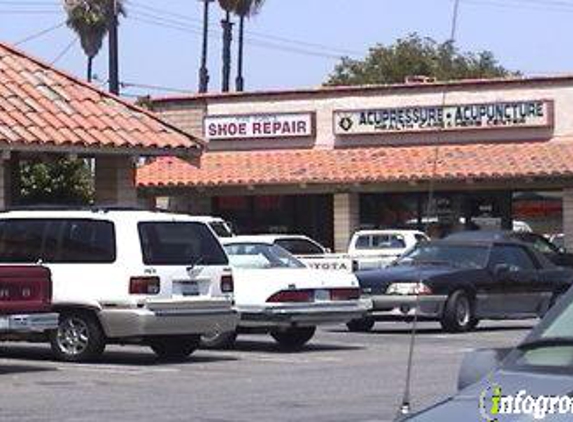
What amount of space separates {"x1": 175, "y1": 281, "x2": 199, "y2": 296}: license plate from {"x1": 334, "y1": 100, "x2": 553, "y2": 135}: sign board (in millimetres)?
22316

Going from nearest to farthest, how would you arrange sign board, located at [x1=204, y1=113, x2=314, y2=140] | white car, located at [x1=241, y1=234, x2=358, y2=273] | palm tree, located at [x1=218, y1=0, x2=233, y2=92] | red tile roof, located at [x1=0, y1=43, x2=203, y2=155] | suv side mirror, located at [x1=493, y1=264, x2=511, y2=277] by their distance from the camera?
red tile roof, located at [x1=0, y1=43, x2=203, y2=155]
suv side mirror, located at [x1=493, y1=264, x2=511, y2=277]
white car, located at [x1=241, y1=234, x2=358, y2=273]
sign board, located at [x1=204, y1=113, x2=314, y2=140]
palm tree, located at [x1=218, y1=0, x2=233, y2=92]

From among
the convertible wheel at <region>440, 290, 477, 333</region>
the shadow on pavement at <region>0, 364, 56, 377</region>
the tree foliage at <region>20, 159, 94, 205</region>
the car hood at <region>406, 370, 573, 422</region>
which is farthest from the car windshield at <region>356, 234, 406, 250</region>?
the car hood at <region>406, 370, 573, 422</region>

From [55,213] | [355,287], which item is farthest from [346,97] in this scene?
[55,213]

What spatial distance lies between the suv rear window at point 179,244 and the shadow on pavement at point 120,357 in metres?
1.30

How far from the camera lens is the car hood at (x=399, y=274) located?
22.2 meters

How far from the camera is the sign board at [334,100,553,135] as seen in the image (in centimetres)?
3919

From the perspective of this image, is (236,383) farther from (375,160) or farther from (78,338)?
(375,160)

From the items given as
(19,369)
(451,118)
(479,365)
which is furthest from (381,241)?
(479,365)

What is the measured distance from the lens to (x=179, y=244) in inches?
668

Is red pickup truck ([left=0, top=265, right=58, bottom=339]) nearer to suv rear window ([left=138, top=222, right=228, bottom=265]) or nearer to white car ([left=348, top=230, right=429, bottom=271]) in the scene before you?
suv rear window ([left=138, top=222, right=228, bottom=265])

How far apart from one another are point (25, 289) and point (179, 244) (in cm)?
217

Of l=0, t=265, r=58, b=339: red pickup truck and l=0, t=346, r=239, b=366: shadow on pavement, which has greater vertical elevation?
l=0, t=265, r=58, b=339: red pickup truck

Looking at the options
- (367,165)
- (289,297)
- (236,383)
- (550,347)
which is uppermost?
(367,165)

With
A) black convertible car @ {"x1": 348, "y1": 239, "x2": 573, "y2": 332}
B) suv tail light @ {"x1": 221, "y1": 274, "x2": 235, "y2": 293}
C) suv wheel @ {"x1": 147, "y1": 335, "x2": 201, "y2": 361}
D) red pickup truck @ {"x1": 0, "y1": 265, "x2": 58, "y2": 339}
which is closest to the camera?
red pickup truck @ {"x1": 0, "y1": 265, "x2": 58, "y2": 339}
